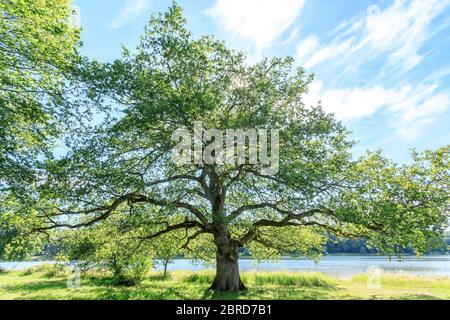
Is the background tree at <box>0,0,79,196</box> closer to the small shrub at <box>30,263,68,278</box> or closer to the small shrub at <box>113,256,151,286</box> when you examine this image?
the small shrub at <box>113,256,151,286</box>

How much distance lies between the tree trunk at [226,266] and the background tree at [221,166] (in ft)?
6.81

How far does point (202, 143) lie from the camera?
16266mm

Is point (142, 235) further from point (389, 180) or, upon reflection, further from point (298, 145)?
point (389, 180)

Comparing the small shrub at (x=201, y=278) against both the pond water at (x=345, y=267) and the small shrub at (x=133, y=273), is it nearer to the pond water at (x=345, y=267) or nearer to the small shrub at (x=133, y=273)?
the pond water at (x=345, y=267)

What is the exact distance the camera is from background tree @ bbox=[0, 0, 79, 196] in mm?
14977

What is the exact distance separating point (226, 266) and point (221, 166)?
6.42 metres

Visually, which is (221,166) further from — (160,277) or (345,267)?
(345,267)

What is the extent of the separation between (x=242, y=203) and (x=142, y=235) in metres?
6.34

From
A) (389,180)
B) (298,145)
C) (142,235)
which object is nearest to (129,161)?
(142,235)

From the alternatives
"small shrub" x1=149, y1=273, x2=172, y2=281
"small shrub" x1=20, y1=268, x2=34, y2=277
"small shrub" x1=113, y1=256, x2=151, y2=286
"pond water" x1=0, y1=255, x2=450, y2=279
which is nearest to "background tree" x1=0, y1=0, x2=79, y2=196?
"small shrub" x1=113, y1=256, x2=151, y2=286

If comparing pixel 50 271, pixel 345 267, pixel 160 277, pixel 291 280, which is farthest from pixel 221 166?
pixel 345 267

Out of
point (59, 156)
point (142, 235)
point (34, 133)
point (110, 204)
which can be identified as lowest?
point (142, 235)

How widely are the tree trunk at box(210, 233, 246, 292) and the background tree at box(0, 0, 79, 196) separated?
10.6 m

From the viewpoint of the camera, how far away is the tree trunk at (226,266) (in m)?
19.6
